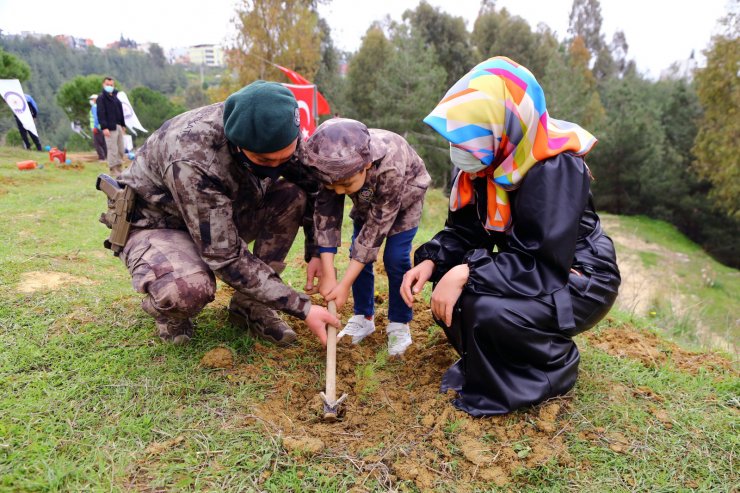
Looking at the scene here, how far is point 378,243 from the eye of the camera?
7.23ft

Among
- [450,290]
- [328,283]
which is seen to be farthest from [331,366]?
[450,290]

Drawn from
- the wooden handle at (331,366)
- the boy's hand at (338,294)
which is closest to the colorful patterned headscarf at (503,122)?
the boy's hand at (338,294)

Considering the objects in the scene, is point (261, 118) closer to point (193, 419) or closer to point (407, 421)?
point (193, 419)

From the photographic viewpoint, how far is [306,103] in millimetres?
7961

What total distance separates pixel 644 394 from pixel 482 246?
3.08 ft

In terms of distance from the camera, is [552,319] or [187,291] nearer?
[552,319]

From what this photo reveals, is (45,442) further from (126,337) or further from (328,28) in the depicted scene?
(328,28)

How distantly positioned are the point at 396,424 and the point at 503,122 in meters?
1.21

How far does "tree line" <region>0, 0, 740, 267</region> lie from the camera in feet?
50.0

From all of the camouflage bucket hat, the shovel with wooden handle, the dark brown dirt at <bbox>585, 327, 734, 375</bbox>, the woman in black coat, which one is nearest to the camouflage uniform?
the shovel with wooden handle

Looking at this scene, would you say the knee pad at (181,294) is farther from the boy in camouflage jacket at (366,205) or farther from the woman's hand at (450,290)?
the woman's hand at (450,290)

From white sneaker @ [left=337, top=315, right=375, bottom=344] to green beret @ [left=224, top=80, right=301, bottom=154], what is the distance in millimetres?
1105

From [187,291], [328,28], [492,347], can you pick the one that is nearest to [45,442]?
[187,291]

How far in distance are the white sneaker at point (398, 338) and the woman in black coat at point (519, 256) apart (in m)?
0.47
